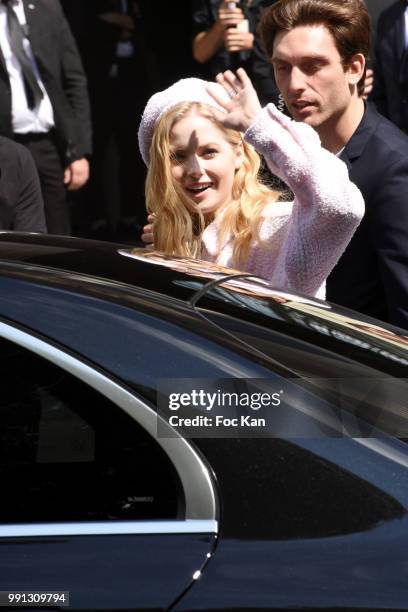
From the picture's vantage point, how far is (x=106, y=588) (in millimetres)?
2027

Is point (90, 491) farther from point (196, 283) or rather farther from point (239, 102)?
point (239, 102)

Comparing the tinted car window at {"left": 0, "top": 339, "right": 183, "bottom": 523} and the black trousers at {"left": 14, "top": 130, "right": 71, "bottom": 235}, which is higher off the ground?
the tinted car window at {"left": 0, "top": 339, "right": 183, "bottom": 523}

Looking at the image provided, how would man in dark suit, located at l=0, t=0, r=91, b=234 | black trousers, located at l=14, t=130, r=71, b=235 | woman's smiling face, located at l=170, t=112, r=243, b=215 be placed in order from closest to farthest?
woman's smiling face, located at l=170, t=112, r=243, b=215, man in dark suit, located at l=0, t=0, r=91, b=234, black trousers, located at l=14, t=130, r=71, b=235

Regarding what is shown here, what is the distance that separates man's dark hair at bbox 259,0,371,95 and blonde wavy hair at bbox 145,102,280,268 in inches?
14.2

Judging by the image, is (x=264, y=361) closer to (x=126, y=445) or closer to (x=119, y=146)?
(x=126, y=445)

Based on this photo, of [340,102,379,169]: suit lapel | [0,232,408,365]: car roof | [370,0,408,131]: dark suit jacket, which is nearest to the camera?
[0,232,408,365]: car roof

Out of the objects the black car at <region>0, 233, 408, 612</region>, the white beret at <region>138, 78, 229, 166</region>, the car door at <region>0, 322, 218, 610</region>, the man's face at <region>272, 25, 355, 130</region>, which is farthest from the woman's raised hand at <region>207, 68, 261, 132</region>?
the car door at <region>0, 322, 218, 610</region>

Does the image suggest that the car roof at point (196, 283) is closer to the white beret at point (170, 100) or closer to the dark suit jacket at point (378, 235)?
the dark suit jacket at point (378, 235)

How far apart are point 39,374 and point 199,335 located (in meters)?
0.28

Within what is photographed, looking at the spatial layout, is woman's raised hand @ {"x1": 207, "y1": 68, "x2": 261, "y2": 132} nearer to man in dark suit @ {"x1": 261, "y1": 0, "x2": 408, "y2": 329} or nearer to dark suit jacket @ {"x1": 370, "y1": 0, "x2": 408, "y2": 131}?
man in dark suit @ {"x1": 261, "y1": 0, "x2": 408, "y2": 329}

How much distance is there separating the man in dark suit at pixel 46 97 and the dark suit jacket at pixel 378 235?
3.75 metres

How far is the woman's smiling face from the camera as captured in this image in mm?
3822

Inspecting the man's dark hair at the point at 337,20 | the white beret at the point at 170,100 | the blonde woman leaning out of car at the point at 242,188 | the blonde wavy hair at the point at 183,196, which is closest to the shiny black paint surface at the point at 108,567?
the blonde woman leaning out of car at the point at 242,188

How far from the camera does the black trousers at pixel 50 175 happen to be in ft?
24.1
